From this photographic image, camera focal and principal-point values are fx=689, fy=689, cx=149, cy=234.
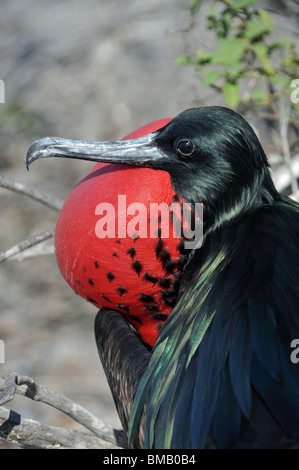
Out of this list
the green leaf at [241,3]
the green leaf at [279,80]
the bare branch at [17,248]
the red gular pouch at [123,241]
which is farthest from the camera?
the green leaf at [279,80]

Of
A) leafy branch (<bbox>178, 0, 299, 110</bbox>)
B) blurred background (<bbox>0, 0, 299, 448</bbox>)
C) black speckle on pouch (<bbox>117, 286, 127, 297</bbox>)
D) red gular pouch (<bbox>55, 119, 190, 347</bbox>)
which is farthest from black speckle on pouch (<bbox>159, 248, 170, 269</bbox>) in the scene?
blurred background (<bbox>0, 0, 299, 448</bbox>)

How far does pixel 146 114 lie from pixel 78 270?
2.49 m

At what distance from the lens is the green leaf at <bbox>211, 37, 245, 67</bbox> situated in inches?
88.7

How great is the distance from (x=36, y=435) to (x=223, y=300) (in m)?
0.51

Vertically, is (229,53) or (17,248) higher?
(229,53)

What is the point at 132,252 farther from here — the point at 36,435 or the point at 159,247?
the point at 36,435

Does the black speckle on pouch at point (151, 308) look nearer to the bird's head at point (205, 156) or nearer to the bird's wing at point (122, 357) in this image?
the bird's wing at point (122, 357)

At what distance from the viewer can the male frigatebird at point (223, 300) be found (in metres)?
1.08

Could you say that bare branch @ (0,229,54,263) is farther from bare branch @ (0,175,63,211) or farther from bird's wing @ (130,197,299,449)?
bird's wing @ (130,197,299,449)

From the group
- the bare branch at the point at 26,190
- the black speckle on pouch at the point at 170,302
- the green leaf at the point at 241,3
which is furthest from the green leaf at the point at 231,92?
the black speckle on pouch at the point at 170,302

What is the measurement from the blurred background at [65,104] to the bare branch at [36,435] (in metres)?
1.67

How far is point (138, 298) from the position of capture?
1429mm

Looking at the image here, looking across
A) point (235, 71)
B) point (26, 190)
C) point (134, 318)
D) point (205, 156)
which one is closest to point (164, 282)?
point (134, 318)

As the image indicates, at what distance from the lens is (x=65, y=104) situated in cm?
398
